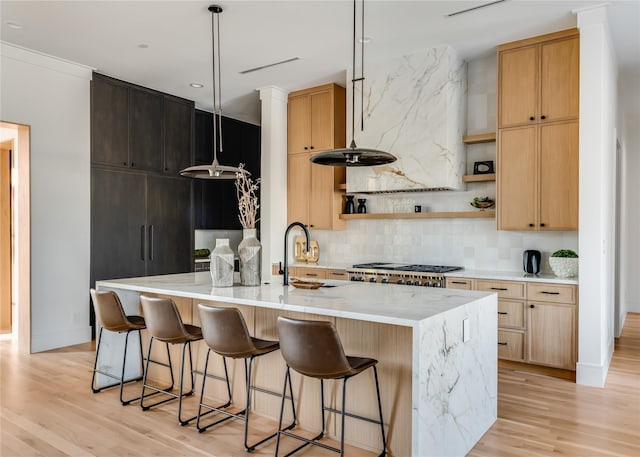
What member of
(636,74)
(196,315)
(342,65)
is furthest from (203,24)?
Answer: (636,74)

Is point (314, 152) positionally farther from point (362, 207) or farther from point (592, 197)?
point (592, 197)

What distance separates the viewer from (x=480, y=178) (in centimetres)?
479

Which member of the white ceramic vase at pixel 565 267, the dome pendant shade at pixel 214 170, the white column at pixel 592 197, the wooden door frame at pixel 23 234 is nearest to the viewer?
the dome pendant shade at pixel 214 170

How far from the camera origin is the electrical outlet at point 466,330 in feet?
8.54

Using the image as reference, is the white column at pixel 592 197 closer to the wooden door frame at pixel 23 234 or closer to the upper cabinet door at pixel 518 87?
the upper cabinet door at pixel 518 87

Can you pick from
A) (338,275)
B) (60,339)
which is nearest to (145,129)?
(60,339)

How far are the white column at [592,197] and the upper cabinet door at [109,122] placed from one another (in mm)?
4786

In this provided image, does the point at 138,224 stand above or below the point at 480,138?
below

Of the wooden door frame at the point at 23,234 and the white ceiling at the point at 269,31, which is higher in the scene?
the white ceiling at the point at 269,31

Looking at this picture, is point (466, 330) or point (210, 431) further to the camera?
point (210, 431)

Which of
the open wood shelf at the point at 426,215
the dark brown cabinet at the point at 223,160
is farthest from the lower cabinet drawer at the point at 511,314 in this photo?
the dark brown cabinet at the point at 223,160

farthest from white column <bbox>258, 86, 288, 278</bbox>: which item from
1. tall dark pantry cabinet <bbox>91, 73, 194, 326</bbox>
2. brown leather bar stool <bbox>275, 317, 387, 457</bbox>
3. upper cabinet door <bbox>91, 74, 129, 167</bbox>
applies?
brown leather bar stool <bbox>275, 317, 387, 457</bbox>

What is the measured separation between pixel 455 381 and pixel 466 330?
0.28 m

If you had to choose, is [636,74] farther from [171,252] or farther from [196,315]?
[171,252]
